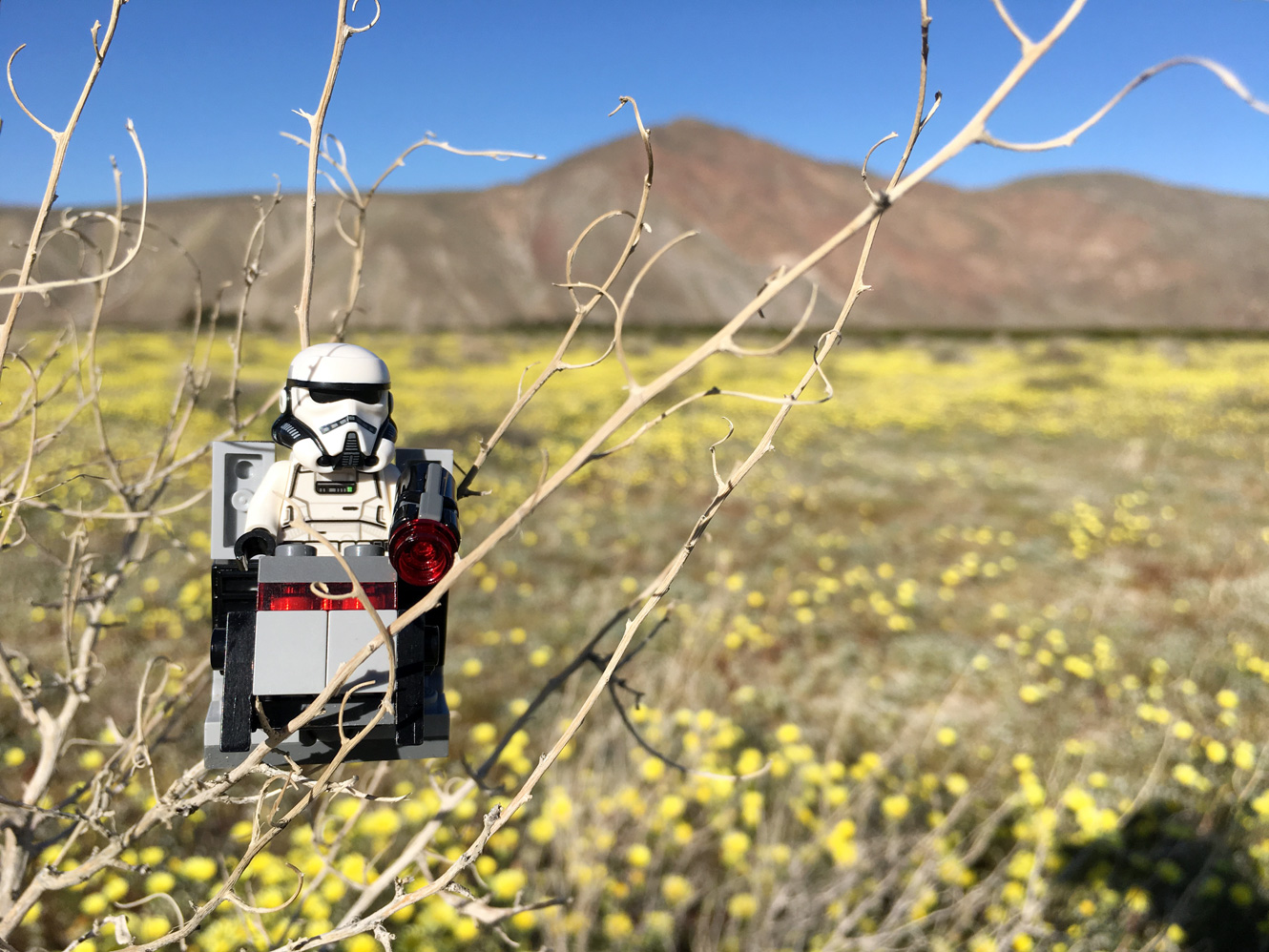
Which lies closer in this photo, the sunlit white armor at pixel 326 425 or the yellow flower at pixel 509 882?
the sunlit white armor at pixel 326 425

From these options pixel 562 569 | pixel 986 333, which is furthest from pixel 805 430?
pixel 986 333

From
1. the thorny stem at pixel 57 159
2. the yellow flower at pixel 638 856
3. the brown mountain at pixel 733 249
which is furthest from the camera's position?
the brown mountain at pixel 733 249

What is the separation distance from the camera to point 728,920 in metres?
2.32

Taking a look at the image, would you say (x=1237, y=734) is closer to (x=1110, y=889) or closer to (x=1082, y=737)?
(x=1082, y=737)

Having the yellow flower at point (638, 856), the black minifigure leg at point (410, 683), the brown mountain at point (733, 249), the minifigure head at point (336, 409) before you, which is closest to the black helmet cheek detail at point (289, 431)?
the minifigure head at point (336, 409)

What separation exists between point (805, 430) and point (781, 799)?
28.4 ft

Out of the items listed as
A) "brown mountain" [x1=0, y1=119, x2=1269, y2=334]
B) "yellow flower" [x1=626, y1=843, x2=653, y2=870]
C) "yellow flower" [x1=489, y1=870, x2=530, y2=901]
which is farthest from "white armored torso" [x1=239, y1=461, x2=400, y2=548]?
"brown mountain" [x1=0, y1=119, x2=1269, y2=334]

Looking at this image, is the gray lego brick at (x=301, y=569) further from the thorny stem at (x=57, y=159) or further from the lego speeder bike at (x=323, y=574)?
the thorny stem at (x=57, y=159)

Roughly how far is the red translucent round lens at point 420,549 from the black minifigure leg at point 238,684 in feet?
0.64

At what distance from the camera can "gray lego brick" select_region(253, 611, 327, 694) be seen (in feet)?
2.36

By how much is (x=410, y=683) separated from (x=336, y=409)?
1.07 feet

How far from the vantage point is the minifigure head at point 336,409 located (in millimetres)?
808

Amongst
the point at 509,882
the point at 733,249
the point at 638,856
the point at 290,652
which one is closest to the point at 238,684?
the point at 290,652

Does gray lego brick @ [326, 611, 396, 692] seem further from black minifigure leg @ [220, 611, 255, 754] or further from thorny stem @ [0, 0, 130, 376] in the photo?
thorny stem @ [0, 0, 130, 376]
